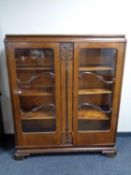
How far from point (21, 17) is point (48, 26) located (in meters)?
0.30

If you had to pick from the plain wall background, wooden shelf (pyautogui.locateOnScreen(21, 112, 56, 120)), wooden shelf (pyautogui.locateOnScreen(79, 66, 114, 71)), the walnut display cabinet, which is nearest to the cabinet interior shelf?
the walnut display cabinet

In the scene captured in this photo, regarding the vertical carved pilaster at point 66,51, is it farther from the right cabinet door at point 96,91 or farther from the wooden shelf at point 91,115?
the wooden shelf at point 91,115

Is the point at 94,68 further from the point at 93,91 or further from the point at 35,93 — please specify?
the point at 35,93

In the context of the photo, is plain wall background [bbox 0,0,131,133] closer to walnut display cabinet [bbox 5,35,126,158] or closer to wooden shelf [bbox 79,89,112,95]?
walnut display cabinet [bbox 5,35,126,158]

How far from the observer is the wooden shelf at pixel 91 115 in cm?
224

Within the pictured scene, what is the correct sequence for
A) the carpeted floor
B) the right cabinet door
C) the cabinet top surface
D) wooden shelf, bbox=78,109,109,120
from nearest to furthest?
the cabinet top surface → the right cabinet door → the carpeted floor → wooden shelf, bbox=78,109,109,120

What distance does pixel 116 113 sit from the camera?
7.10 feet

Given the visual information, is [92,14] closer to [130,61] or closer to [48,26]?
[48,26]

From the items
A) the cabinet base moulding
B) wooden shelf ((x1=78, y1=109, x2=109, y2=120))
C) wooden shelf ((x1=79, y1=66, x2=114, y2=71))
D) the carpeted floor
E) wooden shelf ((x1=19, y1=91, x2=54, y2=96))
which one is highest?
wooden shelf ((x1=79, y1=66, x2=114, y2=71))

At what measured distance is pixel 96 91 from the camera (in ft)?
7.10

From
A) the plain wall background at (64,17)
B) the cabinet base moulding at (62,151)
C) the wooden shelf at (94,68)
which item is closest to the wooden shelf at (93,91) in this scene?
the wooden shelf at (94,68)

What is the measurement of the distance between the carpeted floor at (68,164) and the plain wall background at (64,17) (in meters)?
1.14

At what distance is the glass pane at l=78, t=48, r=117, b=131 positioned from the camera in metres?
2.05

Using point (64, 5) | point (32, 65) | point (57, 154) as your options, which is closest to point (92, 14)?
point (64, 5)
